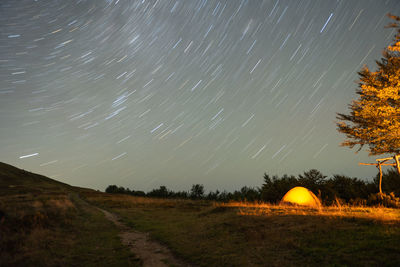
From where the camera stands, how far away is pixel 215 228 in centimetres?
1346

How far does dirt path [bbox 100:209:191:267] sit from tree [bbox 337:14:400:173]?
18510 mm

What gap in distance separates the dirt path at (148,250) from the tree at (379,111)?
1851 cm

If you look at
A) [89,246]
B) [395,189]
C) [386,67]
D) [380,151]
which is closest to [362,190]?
[395,189]

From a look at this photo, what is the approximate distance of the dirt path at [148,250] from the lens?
28.7ft

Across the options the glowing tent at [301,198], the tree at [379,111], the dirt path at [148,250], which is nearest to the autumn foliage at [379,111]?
the tree at [379,111]

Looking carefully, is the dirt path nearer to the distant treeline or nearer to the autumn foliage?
the distant treeline

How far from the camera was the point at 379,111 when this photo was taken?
18203mm

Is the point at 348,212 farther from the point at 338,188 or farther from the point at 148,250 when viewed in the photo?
the point at 338,188

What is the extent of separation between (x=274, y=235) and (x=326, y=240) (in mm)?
2292

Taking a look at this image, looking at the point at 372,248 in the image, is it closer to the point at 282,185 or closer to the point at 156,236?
the point at 156,236

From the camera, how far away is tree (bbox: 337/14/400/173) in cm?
1758

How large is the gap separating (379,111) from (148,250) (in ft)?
65.2

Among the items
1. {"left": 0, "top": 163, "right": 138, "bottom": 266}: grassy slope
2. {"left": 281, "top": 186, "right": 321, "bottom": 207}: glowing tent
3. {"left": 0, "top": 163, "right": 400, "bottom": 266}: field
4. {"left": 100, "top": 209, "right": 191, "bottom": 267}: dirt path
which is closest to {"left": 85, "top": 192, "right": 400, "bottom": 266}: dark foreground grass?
{"left": 0, "top": 163, "right": 400, "bottom": 266}: field

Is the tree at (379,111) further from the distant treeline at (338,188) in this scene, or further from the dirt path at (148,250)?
the dirt path at (148,250)
